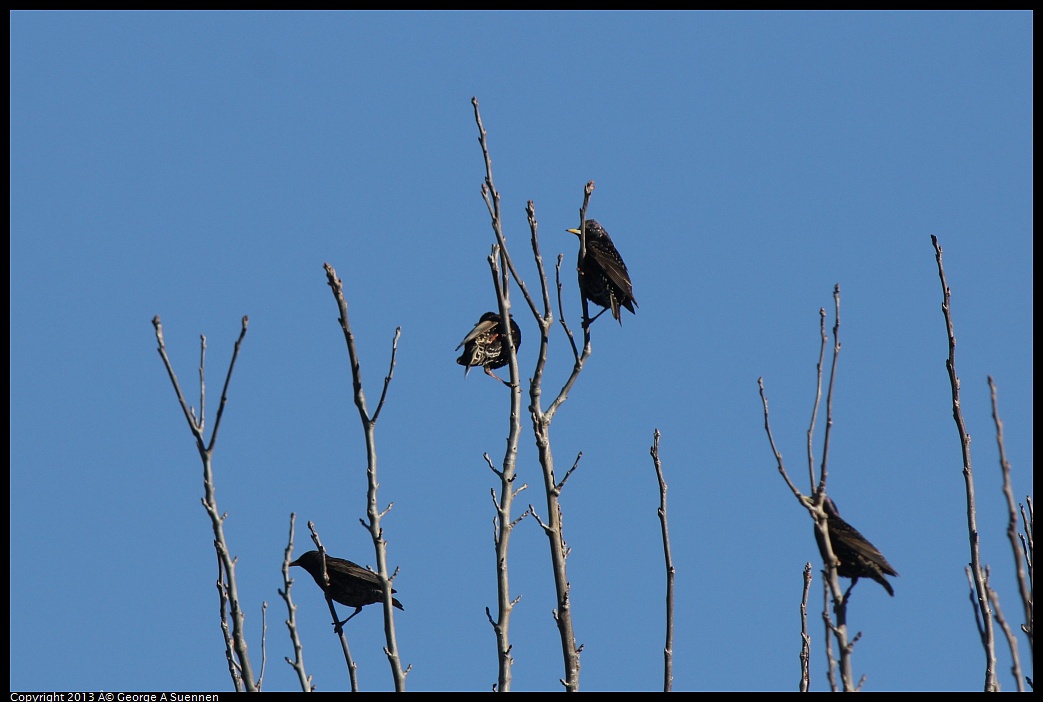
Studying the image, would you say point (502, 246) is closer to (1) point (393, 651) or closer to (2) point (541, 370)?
(2) point (541, 370)

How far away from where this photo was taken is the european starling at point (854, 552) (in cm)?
580

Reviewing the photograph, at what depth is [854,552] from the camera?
580 cm

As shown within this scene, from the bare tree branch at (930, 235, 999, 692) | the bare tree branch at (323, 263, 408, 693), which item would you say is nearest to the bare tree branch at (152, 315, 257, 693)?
the bare tree branch at (323, 263, 408, 693)

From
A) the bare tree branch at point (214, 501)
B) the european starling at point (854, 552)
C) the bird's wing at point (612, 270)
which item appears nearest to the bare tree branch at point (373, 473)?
the bare tree branch at point (214, 501)

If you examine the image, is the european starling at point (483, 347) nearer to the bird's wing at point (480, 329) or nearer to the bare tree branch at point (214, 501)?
the bird's wing at point (480, 329)

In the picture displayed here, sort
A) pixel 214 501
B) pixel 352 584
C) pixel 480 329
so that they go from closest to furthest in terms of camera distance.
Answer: pixel 214 501
pixel 352 584
pixel 480 329

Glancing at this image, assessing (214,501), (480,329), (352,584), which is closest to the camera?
(214,501)

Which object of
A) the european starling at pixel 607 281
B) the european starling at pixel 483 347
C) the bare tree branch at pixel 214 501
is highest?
the european starling at pixel 607 281

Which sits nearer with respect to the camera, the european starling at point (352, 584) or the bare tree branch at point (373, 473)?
the bare tree branch at point (373, 473)

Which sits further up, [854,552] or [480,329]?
[480,329]

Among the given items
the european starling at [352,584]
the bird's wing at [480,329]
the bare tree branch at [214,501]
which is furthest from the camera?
the bird's wing at [480,329]

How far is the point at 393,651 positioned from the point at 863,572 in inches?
107

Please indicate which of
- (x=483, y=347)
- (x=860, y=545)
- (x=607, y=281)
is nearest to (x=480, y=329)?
(x=483, y=347)

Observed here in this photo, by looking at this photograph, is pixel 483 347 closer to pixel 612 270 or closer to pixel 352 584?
Answer: pixel 612 270
